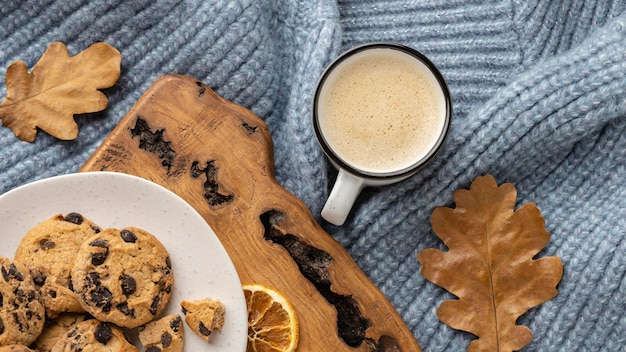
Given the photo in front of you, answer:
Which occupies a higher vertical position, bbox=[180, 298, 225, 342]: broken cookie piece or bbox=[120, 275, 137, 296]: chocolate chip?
bbox=[120, 275, 137, 296]: chocolate chip

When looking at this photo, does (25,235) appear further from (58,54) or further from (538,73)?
(538,73)

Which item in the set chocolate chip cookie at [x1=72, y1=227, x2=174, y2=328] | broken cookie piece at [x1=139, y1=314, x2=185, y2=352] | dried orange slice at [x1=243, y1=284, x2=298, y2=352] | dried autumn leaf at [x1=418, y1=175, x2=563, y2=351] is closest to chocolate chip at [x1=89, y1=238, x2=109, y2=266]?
chocolate chip cookie at [x1=72, y1=227, x2=174, y2=328]

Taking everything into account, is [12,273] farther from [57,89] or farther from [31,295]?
[57,89]

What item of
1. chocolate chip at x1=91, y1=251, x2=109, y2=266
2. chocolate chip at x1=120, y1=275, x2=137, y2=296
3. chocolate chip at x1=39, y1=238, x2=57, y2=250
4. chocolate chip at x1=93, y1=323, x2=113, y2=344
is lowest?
chocolate chip at x1=93, y1=323, x2=113, y2=344

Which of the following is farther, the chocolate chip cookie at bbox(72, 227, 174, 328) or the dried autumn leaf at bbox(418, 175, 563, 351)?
the dried autumn leaf at bbox(418, 175, 563, 351)

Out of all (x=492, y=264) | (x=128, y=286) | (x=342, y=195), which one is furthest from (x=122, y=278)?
(x=492, y=264)

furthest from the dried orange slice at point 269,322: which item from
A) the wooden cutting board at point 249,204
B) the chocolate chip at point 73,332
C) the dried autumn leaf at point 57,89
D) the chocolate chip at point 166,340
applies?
the dried autumn leaf at point 57,89

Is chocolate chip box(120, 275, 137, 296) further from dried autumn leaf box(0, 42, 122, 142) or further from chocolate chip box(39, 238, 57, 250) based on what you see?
dried autumn leaf box(0, 42, 122, 142)
